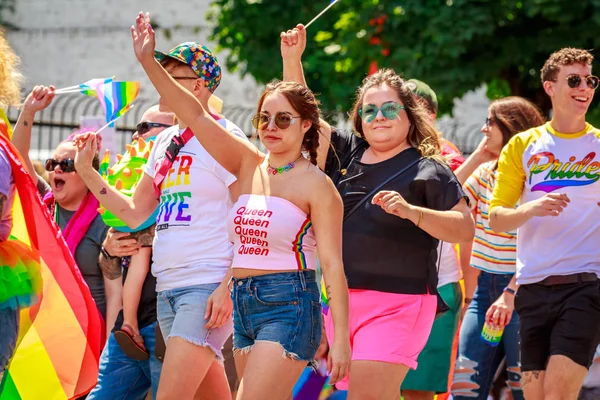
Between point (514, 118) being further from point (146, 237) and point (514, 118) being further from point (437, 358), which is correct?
point (146, 237)

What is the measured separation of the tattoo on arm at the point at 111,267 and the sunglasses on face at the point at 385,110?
75.0 inches

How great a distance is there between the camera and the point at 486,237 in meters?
6.97

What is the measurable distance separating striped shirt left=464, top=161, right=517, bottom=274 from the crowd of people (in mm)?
19

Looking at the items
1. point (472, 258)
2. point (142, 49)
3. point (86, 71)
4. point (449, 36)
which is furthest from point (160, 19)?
point (142, 49)

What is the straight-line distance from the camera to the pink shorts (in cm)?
507

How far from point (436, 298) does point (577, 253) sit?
985mm

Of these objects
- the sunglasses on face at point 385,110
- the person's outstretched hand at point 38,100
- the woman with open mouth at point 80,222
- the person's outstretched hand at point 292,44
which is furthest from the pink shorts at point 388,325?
the person's outstretched hand at point 38,100

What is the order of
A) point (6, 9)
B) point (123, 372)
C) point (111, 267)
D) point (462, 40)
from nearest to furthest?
1. point (123, 372)
2. point (111, 267)
3. point (462, 40)
4. point (6, 9)

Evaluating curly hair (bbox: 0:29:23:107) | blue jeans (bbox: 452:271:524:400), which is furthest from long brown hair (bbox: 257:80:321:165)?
blue jeans (bbox: 452:271:524:400)

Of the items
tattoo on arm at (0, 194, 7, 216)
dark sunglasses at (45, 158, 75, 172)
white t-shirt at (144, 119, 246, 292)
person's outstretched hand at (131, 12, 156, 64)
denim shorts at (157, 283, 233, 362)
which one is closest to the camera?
person's outstretched hand at (131, 12, 156, 64)

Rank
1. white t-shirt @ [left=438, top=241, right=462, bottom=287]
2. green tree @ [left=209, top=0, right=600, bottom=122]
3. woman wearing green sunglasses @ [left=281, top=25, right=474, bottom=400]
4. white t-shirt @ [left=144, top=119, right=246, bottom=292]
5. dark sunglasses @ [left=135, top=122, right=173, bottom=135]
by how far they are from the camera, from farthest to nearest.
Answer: green tree @ [left=209, top=0, right=600, bottom=122]
white t-shirt @ [left=438, top=241, right=462, bottom=287]
dark sunglasses @ [left=135, top=122, right=173, bottom=135]
white t-shirt @ [left=144, top=119, right=246, bottom=292]
woman wearing green sunglasses @ [left=281, top=25, right=474, bottom=400]

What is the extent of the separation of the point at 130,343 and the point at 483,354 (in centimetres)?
227

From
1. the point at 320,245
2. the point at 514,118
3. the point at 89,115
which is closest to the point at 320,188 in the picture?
the point at 320,245

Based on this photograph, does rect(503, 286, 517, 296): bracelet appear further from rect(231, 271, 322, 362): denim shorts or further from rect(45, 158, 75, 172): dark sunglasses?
rect(45, 158, 75, 172): dark sunglasses
